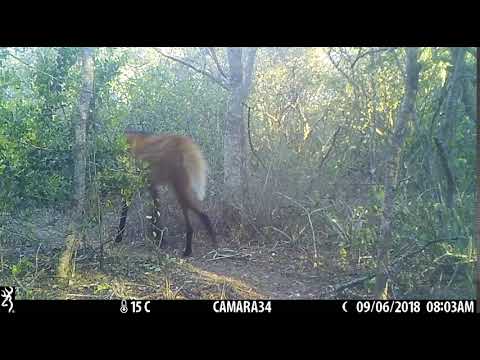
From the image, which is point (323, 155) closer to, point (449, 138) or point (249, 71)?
point (249, 71)

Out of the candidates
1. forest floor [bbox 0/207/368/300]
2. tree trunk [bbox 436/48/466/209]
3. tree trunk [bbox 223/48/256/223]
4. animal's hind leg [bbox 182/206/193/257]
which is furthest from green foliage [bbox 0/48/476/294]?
animal's hind leg [bbox 182/206/193/257]

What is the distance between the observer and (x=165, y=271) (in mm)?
4062

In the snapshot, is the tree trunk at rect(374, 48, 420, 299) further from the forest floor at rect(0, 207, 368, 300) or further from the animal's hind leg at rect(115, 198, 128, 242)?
the animal's hind leg at rect(115, 198, 128, 242)

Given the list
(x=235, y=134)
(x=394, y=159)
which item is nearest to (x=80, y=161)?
(x=235, y=134)

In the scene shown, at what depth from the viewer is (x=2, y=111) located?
3646 mm

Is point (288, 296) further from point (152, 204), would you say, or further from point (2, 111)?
point (2, 111)

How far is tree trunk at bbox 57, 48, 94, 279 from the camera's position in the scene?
3.66 m

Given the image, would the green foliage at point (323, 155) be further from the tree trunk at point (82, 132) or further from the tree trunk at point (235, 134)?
the tree trunk at point (235, 134)

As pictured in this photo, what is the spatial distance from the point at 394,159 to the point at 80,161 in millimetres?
2319

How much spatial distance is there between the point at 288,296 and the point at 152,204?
1699 mm

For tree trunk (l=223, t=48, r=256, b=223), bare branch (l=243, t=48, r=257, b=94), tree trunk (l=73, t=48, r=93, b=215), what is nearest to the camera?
tree trunk (l=73, t=48, r=93, b=215)

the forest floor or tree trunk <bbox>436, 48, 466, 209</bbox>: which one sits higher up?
tree trunk <bbox>436, 48, 466, 209</bbox>

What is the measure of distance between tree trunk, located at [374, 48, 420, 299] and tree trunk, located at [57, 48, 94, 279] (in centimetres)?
226

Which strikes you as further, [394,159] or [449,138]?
[449,138]
